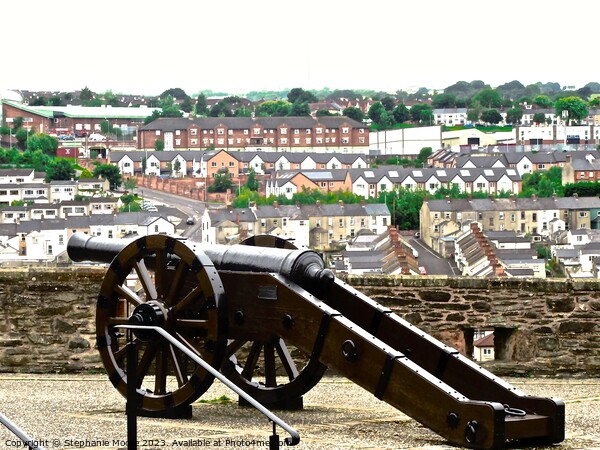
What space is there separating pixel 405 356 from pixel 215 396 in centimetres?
137

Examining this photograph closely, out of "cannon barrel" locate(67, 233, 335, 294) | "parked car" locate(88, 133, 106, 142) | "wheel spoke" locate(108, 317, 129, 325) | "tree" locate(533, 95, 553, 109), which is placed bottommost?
"parked car" locate(88, 133, 106, 142)

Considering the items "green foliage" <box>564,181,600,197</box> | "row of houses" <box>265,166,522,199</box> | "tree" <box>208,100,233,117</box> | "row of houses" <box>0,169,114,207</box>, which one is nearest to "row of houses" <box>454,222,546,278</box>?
"green foliage" <box>564,181,600,197</box>

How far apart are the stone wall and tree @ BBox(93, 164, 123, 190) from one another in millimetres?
114130

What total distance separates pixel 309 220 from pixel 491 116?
2567 inches

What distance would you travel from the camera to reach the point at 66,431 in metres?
5.12

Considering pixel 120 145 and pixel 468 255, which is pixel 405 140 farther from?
pixel 468 255

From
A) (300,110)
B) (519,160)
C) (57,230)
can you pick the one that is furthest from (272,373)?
(300,110)

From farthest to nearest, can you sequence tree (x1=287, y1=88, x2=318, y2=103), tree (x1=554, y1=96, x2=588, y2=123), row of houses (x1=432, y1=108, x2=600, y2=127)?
tree (x1=287, y1=88, x2=318, y2=103), row of houses (x1=432, y1=108, x2=600, y2=127), tree (x1=554, y1=96, x2=588, y2=123)

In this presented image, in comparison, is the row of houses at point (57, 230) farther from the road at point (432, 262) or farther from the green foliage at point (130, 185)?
the green foliage at point (130, 185)

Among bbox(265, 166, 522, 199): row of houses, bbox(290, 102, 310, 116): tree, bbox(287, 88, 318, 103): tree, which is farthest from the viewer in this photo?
bbox(287, 88, 318, 103): tree

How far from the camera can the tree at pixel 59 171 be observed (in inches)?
4599

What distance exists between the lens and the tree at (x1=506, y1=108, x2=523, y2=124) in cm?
15888

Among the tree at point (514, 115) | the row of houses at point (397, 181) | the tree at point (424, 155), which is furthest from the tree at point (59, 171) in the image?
the tree at point (514, 115)

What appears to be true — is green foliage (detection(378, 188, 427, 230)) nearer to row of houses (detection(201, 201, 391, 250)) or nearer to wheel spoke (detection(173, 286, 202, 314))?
row of houses (detection(201, 201, 391, 250))
